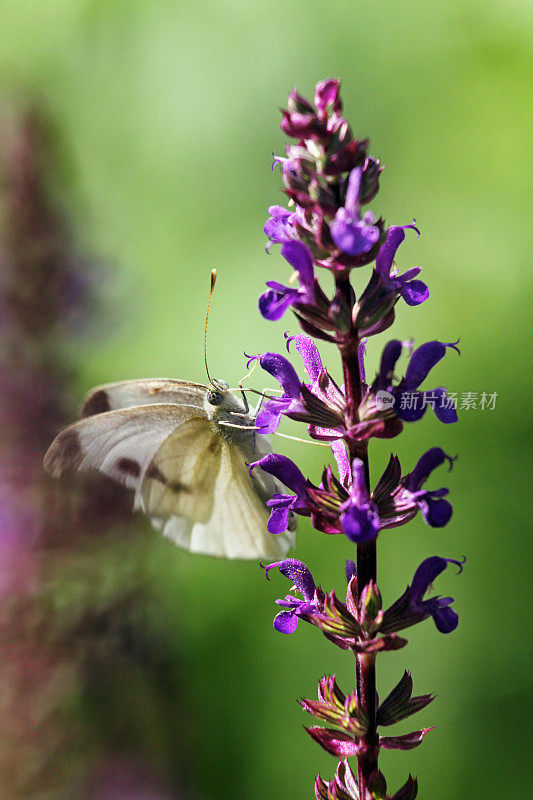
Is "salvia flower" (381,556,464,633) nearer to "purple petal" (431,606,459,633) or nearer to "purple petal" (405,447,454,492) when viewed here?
"purple petal" (431,606,459,633)

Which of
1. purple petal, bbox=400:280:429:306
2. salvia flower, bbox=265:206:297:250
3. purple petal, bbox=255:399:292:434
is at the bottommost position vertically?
purple petal, bbox=255:399:292:434

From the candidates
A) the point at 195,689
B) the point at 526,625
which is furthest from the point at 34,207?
the point at 526,625

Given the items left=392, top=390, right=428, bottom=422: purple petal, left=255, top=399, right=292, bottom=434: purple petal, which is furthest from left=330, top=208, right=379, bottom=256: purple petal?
left=255, top=399, right=292, bottom=434: purple petal

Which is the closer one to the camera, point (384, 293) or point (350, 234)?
point (350, 234)

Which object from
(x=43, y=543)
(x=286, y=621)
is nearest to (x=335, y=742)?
(x=286, y=621)

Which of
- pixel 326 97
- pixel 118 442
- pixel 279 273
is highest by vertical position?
pixel 279 273

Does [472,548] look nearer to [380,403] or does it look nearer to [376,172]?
[380,403]

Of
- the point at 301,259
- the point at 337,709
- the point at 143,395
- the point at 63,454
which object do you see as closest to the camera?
the point at 301,259

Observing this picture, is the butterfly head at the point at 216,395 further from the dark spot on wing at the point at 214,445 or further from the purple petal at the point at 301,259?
the purple petal at the point at 301,259

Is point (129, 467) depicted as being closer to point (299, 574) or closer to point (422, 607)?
point (299, 574)
